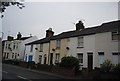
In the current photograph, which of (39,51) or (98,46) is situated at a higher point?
(98,46)

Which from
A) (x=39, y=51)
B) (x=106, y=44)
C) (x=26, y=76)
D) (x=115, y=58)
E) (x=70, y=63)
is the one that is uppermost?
(x=106, y=44)

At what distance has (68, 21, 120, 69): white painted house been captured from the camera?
21719mm

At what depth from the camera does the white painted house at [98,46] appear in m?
21.7

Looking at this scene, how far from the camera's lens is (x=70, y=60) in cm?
2173

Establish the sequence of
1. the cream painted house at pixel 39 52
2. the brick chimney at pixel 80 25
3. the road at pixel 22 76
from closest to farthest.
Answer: the road at pixel 22 76 → the brick chimney at pixel 80 25 → the cream painted house at pixel 39 52

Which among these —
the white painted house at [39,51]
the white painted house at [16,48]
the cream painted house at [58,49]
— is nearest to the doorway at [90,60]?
the cream painted house at [58,49]

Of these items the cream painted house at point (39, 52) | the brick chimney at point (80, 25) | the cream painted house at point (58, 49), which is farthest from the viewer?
the cream painted house at point (39, 52)

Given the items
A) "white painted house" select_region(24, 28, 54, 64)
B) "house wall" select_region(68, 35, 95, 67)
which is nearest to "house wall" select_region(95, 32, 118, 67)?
"house wall" select_region(68, 35, 95, 67)

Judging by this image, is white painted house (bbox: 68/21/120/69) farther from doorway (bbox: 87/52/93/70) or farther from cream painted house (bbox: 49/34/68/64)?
cream painted house (bbox: 49/34/68/64)

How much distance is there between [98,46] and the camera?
2322 centimetres

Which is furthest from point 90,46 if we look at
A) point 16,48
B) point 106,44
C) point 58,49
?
point 16,48

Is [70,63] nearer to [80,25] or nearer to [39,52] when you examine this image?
[80,25]

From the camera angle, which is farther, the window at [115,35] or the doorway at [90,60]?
the doorway at [90,60]

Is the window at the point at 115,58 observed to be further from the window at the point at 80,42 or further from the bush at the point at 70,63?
the window at the point at 80,42
